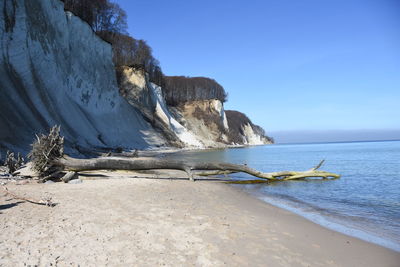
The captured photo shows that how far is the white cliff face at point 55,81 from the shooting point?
1551 cm

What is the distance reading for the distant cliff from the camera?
51.7 ft

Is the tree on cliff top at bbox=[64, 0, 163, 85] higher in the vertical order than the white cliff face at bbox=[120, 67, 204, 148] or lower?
higher

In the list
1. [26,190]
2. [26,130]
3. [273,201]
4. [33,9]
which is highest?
[33,9]

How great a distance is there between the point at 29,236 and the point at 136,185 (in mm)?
4398

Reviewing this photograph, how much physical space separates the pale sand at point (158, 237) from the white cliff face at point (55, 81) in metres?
9.28

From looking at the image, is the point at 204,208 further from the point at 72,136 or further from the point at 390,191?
the point at 72,136

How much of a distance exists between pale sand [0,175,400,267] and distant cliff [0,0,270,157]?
8.88 metres

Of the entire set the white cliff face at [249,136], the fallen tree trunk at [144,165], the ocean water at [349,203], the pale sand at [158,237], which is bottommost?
the ocean water at [349,203]

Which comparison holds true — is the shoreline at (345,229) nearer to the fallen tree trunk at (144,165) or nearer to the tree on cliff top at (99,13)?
the fallen tree trunk at (144,165)

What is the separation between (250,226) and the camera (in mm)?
4809


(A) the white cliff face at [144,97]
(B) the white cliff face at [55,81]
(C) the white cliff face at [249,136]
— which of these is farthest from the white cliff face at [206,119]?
(B) the white cliff face at [55,81]

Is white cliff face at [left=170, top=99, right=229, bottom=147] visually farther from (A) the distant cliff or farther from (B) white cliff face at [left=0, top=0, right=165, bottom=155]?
(B) white cliff face at [left=0, top=0, right=165, bottom=155]

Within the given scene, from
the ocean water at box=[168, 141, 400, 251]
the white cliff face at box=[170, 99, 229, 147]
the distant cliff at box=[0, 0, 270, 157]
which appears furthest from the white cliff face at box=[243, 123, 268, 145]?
the ocean water at box=[168, 141, 400, 251]


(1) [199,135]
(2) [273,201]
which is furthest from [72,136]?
(1) [199,135]
